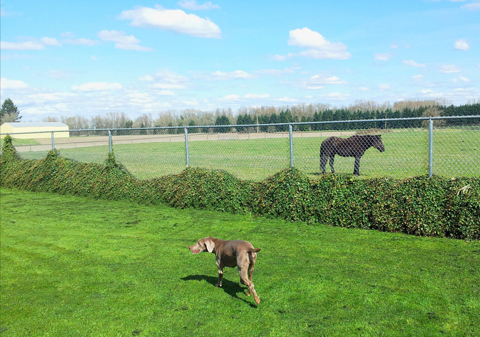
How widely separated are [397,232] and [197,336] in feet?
14.5

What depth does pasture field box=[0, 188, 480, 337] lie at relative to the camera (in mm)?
3705

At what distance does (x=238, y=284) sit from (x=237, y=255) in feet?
2.92

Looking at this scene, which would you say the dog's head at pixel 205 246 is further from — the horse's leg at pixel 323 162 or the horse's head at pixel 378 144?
the horse's head at pixel 378 144

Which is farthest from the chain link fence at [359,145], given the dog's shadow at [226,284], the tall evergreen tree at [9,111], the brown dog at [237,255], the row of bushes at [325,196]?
the tall evergreen tree at [9,111]

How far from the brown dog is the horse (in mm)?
6274

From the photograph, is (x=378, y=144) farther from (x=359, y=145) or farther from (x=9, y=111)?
(x=9, y=111)

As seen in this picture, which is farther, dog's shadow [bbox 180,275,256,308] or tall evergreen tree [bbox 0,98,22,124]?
tall evergreen tree [bbox 0,98,22,124]

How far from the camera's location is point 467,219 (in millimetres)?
6023

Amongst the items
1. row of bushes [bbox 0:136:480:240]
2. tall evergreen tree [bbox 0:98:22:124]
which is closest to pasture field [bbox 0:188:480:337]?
row of bushes [bbox 0:136:480:240]

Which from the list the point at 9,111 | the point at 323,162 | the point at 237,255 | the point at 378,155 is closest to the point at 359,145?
the point at 378,155

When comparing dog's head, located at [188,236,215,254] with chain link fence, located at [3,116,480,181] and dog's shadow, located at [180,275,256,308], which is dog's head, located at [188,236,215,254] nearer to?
dog's shadow, located at [180,275,256,308]

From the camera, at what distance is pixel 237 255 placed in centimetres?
404

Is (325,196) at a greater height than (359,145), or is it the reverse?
(359,145)

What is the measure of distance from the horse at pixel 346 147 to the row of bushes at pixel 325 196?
285 cm
